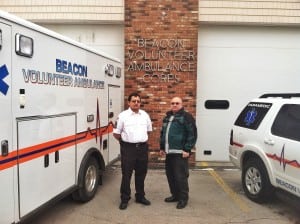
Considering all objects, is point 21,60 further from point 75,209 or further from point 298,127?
point 298,127

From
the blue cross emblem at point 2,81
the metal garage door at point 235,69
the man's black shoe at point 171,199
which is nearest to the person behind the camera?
the blue cross emblem at point 2,81

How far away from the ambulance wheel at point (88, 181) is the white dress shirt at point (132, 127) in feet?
2.43

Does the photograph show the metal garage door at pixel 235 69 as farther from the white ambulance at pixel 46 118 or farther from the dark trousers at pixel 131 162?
the dark trousers at pixel 131 162

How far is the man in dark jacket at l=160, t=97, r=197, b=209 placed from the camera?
604 cm

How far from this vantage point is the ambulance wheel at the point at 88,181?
6.06 m

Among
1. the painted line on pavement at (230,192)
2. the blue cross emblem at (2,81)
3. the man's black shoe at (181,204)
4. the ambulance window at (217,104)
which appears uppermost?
the blue cross emblem at (2,81)

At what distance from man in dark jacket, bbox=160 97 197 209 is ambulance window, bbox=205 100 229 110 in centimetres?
409

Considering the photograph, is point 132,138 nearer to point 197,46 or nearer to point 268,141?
point 268,141

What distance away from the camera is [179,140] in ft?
19.9

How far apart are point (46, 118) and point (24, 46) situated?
94 cm

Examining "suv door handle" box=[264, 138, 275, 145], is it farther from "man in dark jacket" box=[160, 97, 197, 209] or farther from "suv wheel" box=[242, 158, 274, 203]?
"man in dark jacket" box=[160, 97, 197, 209]

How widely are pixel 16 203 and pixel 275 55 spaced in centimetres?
794

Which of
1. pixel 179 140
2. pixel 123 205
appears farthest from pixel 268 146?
pixel 123 205

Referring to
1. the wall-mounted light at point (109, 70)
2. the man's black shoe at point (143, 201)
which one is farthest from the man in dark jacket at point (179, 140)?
the wall-mounted light at point (109, 70)
